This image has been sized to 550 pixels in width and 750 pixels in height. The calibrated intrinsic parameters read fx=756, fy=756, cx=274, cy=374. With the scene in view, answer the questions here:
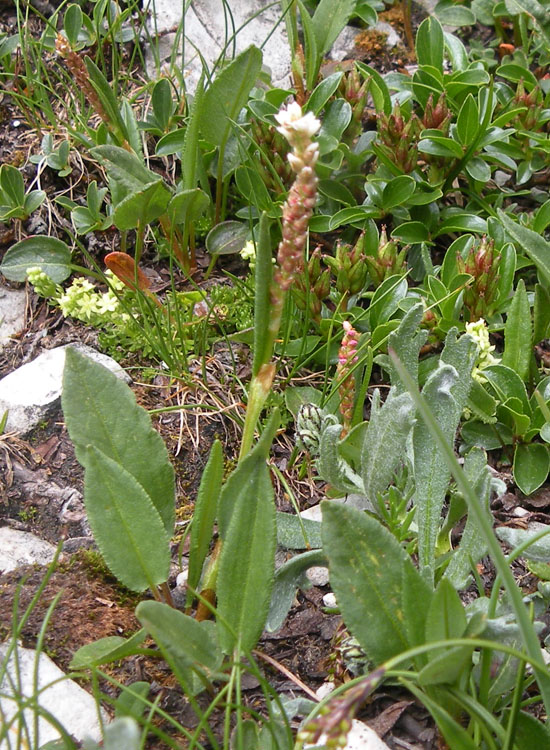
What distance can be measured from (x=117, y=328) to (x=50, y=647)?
1.07m

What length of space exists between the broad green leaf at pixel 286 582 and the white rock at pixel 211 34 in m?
2.24

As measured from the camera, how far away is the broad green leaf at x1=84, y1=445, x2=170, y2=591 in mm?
1490

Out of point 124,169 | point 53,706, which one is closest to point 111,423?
point 53,706

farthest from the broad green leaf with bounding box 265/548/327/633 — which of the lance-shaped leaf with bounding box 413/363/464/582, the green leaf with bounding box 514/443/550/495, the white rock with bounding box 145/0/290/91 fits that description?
the white rock with bounding box 145/0/290/91

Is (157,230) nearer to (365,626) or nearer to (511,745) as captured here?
(365,626)

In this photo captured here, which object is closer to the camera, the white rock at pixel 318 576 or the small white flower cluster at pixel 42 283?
the white rock at pixel 318 576

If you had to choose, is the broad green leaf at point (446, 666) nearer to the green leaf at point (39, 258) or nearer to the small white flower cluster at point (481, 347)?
the small white flower cluster at point (481, 347)

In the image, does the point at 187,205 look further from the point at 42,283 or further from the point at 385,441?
the point at 385,441

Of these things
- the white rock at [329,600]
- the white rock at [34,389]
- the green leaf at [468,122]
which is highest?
the green leaf at [468,122]

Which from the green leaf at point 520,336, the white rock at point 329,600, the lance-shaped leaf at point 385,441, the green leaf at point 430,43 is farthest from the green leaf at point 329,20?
the white rock at point 329,600

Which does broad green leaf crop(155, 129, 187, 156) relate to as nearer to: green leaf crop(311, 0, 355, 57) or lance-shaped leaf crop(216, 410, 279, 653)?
green leaf crop(311, 0, 355, 57)

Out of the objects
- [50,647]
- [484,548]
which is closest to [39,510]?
[50,647]

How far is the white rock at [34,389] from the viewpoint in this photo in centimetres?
215

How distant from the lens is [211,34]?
3.25 metres
